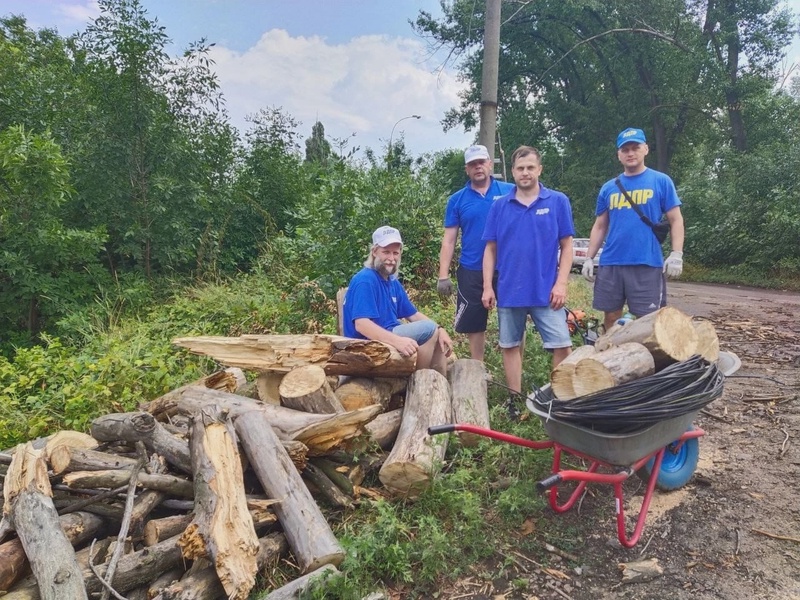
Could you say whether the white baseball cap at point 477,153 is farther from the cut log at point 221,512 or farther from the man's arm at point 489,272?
the cut log at point 221,512

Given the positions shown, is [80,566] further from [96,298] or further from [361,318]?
[96,298]

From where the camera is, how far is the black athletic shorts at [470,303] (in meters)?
4.30

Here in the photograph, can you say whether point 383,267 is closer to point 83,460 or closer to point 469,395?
point 469,395

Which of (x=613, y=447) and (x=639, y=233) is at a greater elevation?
(x=639, y=233)

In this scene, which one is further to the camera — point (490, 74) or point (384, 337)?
point (490, 74)

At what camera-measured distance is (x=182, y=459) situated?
9.32 ft

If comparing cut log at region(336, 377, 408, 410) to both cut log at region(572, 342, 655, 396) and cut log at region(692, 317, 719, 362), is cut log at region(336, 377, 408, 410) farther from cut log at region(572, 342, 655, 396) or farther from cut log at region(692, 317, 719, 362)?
cut log at region(692, 317, 719, 362)

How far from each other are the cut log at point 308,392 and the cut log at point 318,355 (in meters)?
0.17

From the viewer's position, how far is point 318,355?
3588 mm

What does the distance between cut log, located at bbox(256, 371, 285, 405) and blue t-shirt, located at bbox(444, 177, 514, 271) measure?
1.79m

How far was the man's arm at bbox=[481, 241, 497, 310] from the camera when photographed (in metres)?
3.94

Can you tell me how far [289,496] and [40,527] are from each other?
106cm

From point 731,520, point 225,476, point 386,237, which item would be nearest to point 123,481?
point 225,476

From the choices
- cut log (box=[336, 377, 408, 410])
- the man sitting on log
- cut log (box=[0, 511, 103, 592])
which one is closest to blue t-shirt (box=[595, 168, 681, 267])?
the man sitting on log
